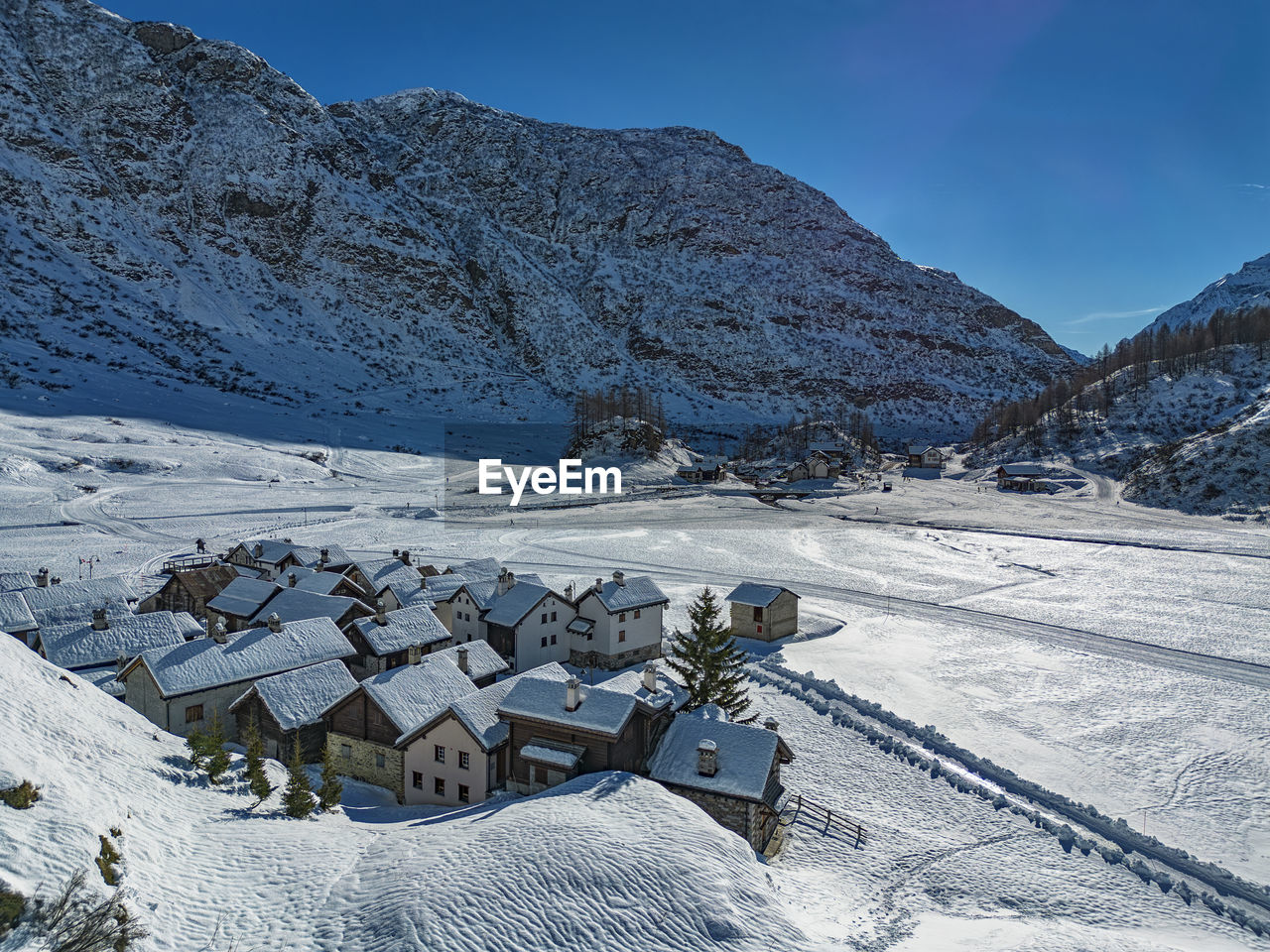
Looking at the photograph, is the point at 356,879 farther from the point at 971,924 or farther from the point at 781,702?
the point at 781,702

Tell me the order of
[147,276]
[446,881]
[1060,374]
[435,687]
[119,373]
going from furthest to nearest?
[1060,374]
[147,276]
[119,373]
[435,687]
[446,881]

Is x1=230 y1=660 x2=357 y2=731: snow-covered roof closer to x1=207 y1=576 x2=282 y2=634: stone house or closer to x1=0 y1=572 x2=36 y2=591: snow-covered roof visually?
x1=207 y1=576 x2=282 y2=634: stone house

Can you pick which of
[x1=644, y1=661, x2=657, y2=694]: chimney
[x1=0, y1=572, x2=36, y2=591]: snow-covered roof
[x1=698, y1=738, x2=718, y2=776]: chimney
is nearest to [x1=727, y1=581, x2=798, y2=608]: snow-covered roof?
[x1=644, y1=661, x2=657, y2=694]: chimney

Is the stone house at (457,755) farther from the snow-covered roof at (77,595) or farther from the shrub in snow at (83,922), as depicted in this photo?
the snow-covered roof at (77,595)

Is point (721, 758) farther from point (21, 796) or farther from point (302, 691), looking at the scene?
point (21, 796)

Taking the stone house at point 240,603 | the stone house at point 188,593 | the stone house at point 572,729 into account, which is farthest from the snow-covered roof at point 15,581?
the stone house at point 572,729

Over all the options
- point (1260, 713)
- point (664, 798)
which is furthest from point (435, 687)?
point (1260, 713)

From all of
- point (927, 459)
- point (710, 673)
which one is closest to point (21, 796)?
point (710, 673)
